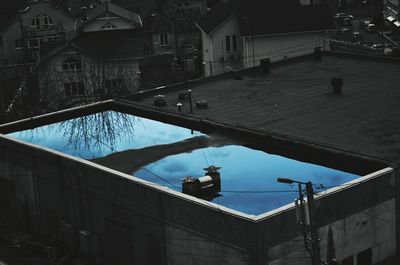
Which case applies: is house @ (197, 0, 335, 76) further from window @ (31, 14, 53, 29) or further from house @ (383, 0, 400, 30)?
window @ (31, 14, 53, 29)

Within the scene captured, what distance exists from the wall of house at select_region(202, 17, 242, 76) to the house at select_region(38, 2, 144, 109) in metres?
6.21

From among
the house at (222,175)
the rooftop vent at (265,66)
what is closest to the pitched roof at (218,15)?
the rooftop vent at (265,66)

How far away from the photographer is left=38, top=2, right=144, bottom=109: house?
55.6 metres

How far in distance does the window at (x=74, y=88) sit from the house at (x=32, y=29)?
1629 centimetres

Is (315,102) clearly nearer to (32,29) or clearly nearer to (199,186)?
(199,186)

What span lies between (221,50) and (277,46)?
4.92m

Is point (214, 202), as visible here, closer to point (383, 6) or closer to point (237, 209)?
point (237, 209)

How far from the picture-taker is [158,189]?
20641mm

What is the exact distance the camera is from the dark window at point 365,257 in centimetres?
2121

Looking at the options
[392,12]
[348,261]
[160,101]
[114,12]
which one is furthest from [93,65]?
[348,261]

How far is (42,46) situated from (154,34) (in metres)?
15.5

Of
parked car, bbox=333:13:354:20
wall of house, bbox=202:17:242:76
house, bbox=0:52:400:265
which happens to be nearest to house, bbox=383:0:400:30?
parked car, bbox=333:13:354:20

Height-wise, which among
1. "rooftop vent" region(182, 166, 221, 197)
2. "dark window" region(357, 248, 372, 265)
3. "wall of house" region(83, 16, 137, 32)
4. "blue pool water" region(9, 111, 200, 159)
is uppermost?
"wall of house" region(83, 16, 137, 32)

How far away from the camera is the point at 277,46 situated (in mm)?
60656
